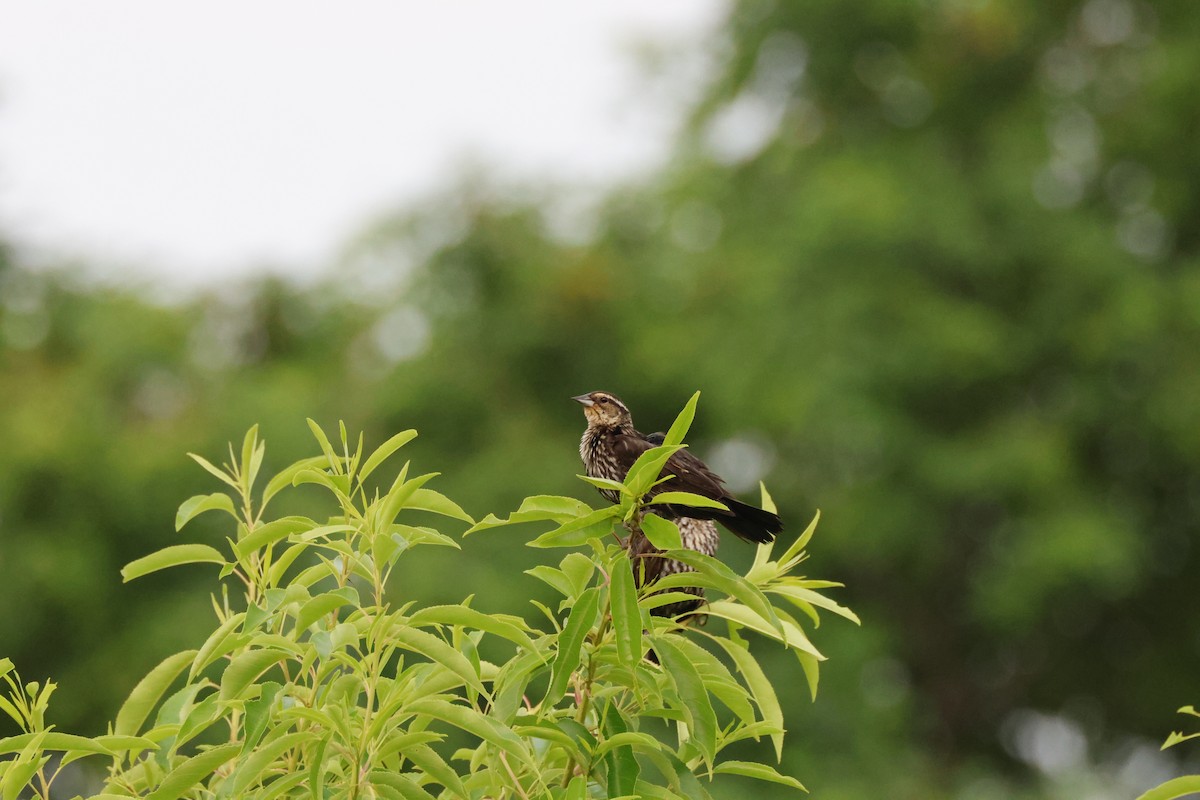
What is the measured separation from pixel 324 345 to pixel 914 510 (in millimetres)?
7844

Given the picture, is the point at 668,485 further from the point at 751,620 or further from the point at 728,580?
the point at 728,580

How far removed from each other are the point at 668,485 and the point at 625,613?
6.54 ft

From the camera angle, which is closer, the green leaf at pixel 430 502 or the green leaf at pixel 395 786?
the green leaf at pixel 395 786

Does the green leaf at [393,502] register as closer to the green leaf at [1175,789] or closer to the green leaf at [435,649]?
the green leaf at [435,649]

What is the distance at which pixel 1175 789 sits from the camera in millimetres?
3225

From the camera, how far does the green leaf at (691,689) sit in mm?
3002

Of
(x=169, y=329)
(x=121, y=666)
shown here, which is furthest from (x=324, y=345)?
(x=121, y=666)

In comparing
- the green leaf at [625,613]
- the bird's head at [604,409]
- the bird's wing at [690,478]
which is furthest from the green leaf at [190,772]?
the bird's head at [604,409]

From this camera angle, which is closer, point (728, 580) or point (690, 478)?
point (728, 580)

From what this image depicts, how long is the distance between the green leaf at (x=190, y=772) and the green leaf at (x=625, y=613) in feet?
2.71

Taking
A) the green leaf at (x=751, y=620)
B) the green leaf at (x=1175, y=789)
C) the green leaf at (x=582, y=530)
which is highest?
the green leaf at (x=582, y=530)

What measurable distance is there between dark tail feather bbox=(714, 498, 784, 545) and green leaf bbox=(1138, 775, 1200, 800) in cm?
108

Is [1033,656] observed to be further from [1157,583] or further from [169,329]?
[169,329]

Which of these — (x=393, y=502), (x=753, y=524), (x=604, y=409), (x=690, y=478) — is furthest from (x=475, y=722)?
(x=604, y=409)
